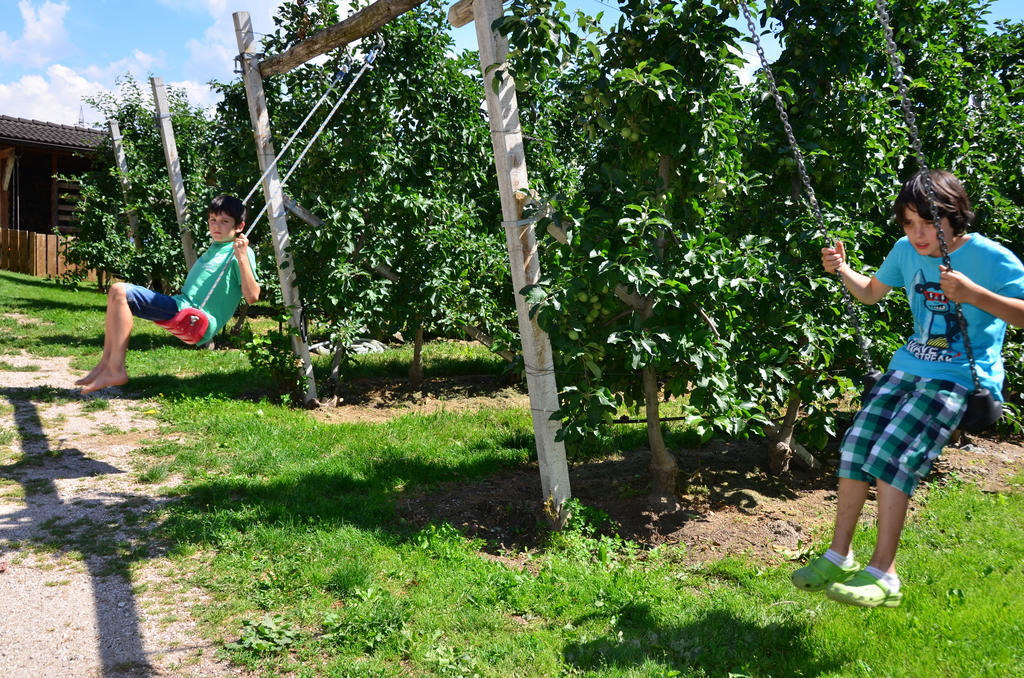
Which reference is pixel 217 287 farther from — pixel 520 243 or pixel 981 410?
pixel 981 410

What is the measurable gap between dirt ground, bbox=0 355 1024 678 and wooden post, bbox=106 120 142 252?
16.6 ft

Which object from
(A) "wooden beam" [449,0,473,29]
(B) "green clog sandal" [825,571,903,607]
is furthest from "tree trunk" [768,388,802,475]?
(A) "wooden beam" [449,0,473,29]

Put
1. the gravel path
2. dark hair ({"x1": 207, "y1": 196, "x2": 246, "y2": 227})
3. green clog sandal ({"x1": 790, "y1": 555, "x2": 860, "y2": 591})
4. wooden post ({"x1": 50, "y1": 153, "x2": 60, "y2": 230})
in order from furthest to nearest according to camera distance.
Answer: wooden post ({"x1": 50, "y1": 153, "x2": 60, "y2": 230}), dark hair ({"x1": 207, "y1": 196, "x2": 246, "y2": 227}), the gravel path, green clog sandal ({"x1": 790, "y1": 555, "x2": 860, "y2": 591})

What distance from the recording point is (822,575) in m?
3.18

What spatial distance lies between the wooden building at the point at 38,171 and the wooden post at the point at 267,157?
16.2 metres

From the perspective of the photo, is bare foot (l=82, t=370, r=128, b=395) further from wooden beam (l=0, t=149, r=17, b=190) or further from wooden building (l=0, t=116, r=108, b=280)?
wooden beam (l=0, t=149, r=17, b=190)

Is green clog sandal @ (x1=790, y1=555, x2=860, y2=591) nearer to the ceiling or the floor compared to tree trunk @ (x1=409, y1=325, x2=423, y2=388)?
nearer to the floor

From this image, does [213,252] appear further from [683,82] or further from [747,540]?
[747,540]

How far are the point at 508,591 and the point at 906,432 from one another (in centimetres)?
191

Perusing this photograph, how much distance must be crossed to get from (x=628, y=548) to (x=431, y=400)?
4.33 m

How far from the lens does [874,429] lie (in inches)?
128

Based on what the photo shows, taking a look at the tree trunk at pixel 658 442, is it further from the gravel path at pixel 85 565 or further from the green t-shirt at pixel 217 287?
the gravel path at pixel 85 565

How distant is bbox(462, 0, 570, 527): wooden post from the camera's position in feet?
14.9

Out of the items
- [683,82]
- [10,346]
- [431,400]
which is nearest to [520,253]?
[683,82]
